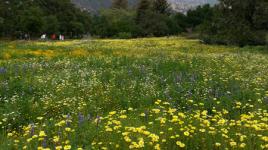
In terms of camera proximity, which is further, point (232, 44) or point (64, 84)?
point (232, 44)

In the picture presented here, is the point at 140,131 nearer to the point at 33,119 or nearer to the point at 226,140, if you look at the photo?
the point at 226,140

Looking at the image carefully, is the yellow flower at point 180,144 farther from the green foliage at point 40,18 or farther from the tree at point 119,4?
the tree at point 119,4

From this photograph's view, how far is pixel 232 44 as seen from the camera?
149ft

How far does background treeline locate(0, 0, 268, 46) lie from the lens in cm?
4484

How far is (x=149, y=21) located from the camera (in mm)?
92312

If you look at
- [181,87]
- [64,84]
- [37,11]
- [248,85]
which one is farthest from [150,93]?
[37,11]

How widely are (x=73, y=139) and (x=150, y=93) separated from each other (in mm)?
4771

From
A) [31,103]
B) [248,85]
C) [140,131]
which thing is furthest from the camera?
[248,85]

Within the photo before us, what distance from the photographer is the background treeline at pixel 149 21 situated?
44.8 meters

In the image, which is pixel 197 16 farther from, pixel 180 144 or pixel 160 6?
pixel 180 144

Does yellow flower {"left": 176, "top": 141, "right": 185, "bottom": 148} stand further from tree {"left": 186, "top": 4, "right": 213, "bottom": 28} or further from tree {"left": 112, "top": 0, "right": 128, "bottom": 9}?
tree {"left": 112, "top": 0, "right": 128, "bottom": 9}

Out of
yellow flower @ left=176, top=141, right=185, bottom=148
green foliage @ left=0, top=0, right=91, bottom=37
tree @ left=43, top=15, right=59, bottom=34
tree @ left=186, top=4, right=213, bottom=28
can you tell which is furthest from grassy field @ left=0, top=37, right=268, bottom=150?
tree @ left=186, top=4, right=213, bottom=28

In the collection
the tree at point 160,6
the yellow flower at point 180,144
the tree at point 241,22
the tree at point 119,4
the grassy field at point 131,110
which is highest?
the tree at point 119,4

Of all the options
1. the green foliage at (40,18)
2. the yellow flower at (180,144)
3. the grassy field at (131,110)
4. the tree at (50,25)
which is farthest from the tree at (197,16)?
the yellow flower at (180,144)
